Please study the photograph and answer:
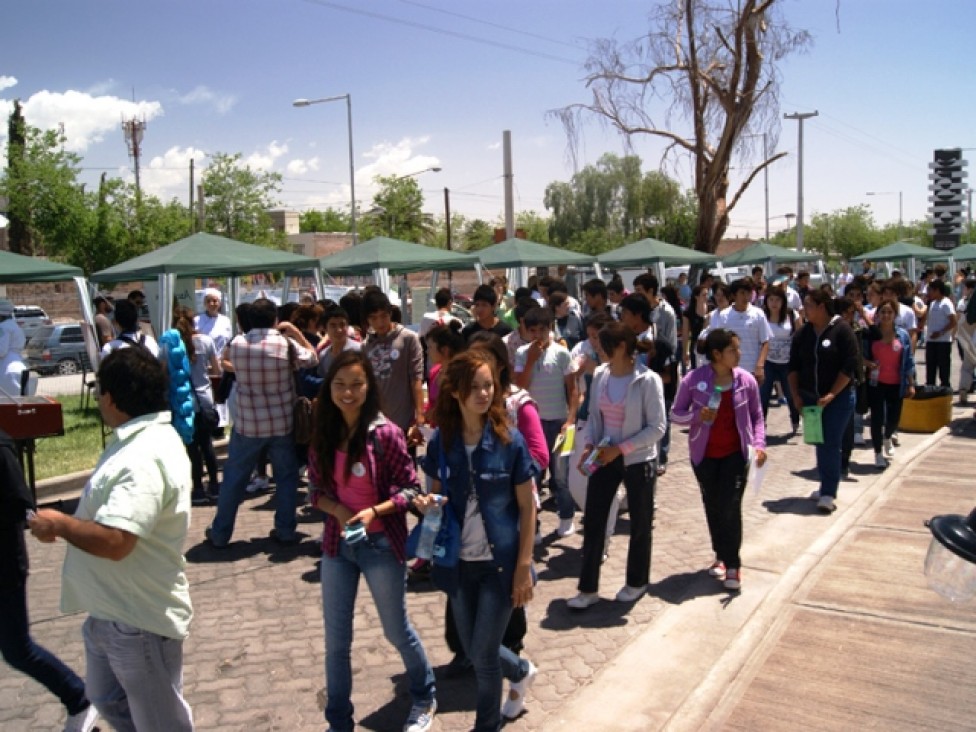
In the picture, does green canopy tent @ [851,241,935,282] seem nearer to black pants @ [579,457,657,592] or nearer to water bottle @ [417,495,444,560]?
black pants @ [579,457,657,592]

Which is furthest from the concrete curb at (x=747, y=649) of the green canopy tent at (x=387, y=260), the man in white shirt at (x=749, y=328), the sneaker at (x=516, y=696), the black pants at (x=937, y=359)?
the green canopy tent at (x=387, y=260)

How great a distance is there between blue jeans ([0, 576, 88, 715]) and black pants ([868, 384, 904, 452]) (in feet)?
25.8

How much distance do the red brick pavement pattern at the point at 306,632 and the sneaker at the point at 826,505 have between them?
0.42 m

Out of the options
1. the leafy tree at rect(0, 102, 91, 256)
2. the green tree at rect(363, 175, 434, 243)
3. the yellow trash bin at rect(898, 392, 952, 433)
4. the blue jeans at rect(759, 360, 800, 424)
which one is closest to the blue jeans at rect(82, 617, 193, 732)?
the blue jeans at rect(759, 360, 800, 424)

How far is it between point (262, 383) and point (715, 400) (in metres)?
3.28

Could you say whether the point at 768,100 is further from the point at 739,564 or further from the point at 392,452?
the point at 392,452

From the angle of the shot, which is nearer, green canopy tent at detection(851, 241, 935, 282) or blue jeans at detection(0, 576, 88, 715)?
blue jeans at detection(0, 576, 88, 715)

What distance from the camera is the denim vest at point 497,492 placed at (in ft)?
11.7

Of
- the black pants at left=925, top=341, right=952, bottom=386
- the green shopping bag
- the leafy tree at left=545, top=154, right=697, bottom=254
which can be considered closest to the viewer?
the green shopping bag

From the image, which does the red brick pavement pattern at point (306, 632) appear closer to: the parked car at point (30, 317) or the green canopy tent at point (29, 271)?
the green canopy tent at point (29, 271)

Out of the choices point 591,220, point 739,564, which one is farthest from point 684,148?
point 591,220

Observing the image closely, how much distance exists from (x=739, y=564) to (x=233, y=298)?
11.0m

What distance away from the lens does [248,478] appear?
22.3 ft

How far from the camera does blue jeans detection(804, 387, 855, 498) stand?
7.36m
